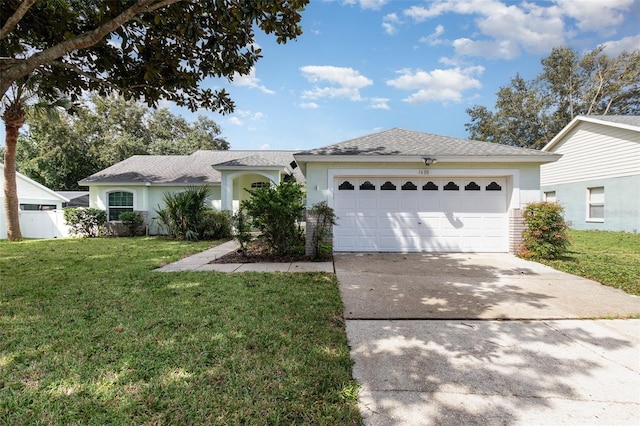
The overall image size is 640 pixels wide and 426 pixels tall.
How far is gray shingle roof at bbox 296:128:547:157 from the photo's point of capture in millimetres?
8250

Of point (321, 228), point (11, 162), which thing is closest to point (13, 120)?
point (11, 162)

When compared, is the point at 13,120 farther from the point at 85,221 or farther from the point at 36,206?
the point at 36,206

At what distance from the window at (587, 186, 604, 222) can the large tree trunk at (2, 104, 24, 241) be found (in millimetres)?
26148

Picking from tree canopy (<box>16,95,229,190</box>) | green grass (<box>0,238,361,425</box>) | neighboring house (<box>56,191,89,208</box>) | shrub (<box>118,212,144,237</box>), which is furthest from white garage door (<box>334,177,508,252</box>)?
tree canopy (<box>16,95,229,190</box>)

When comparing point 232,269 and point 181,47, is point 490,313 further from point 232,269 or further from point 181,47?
point 181,47

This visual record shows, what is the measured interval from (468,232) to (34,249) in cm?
1459

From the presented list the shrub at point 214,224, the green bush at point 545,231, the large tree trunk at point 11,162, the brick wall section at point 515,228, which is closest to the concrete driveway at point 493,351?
the green bush at point 545,231

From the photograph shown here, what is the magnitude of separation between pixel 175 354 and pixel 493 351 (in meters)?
3.28

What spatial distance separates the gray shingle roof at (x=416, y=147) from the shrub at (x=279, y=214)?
135 cm

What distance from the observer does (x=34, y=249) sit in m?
10.2

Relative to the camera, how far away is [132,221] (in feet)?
48.2

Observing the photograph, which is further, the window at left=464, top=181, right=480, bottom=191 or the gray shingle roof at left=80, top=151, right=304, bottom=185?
the gray shingle roof at left=80, top=151, right=304, bottom=185

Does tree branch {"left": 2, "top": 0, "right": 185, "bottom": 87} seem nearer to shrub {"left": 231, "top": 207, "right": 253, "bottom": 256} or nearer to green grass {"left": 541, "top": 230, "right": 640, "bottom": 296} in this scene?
shrub {"left": 231, "top": 207, "right": 253, "bottom": 256}

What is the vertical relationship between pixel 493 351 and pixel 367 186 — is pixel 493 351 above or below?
below
